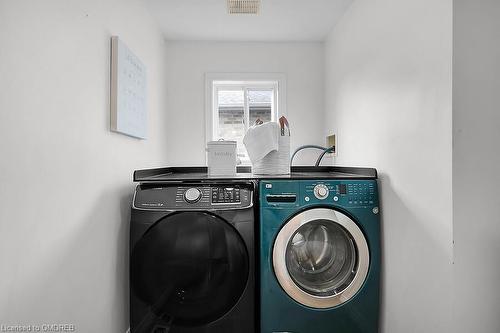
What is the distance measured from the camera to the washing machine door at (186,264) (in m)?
1.51

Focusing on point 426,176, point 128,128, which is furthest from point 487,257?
point 128,128

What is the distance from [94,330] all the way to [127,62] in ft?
4.64

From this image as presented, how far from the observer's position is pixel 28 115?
0.92 m

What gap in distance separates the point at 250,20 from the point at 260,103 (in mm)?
823

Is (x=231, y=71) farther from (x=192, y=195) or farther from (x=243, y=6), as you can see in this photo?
(x=192, y=195)

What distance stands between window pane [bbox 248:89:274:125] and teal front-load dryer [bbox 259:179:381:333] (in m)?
1.55

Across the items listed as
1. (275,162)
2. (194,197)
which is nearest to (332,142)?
(275,162)

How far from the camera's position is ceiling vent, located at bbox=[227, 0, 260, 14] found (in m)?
2.14

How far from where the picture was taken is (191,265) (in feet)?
4.97

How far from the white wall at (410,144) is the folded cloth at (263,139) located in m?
0.60

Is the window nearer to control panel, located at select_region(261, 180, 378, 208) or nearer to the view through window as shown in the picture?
the view through window

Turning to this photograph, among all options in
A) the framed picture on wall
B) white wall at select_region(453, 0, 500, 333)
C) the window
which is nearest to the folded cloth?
the framed picture on wall

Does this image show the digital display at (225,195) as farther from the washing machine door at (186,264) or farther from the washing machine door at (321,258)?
the washing machine door at (321,258)

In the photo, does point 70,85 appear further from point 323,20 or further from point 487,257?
point 323,20
